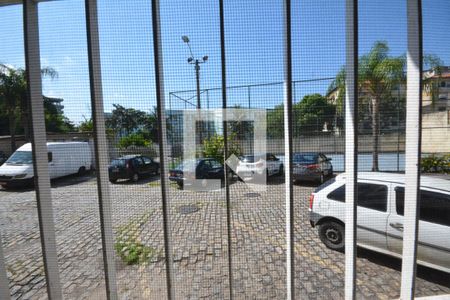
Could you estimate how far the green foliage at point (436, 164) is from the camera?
1.59m

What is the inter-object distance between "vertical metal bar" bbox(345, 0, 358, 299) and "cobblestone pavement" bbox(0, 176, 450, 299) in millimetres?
578

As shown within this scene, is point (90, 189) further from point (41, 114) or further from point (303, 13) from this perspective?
point (303, 13)

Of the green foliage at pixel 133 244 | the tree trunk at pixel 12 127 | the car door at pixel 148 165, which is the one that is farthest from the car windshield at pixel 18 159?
the car door at pixel 148 165

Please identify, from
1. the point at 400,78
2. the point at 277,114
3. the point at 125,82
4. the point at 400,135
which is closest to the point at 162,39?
the point at 125,82

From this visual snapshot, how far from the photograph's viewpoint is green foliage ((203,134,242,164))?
149cm

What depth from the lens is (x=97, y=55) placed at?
1302 mm

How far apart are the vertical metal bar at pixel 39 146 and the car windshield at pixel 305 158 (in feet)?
5.74

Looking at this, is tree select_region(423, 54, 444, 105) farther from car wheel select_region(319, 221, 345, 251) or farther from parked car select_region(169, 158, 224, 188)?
parked car select_region(169, 158, 224, 188)

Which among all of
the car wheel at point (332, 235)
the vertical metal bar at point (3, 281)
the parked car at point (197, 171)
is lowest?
the car wheel at point (332, 235)

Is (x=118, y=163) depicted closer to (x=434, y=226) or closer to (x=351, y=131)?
(x=351, y=131)

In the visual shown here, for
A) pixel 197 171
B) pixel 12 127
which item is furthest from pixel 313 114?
pixel 12 127

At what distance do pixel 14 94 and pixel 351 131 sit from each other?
94.5 inches

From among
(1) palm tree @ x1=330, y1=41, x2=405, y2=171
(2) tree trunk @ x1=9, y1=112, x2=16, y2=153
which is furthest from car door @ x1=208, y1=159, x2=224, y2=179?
(2) tree trunk @ x1=9, y1=112, x2=16, y2=153

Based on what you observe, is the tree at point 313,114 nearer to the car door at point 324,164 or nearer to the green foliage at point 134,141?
the car door at point 324,164
